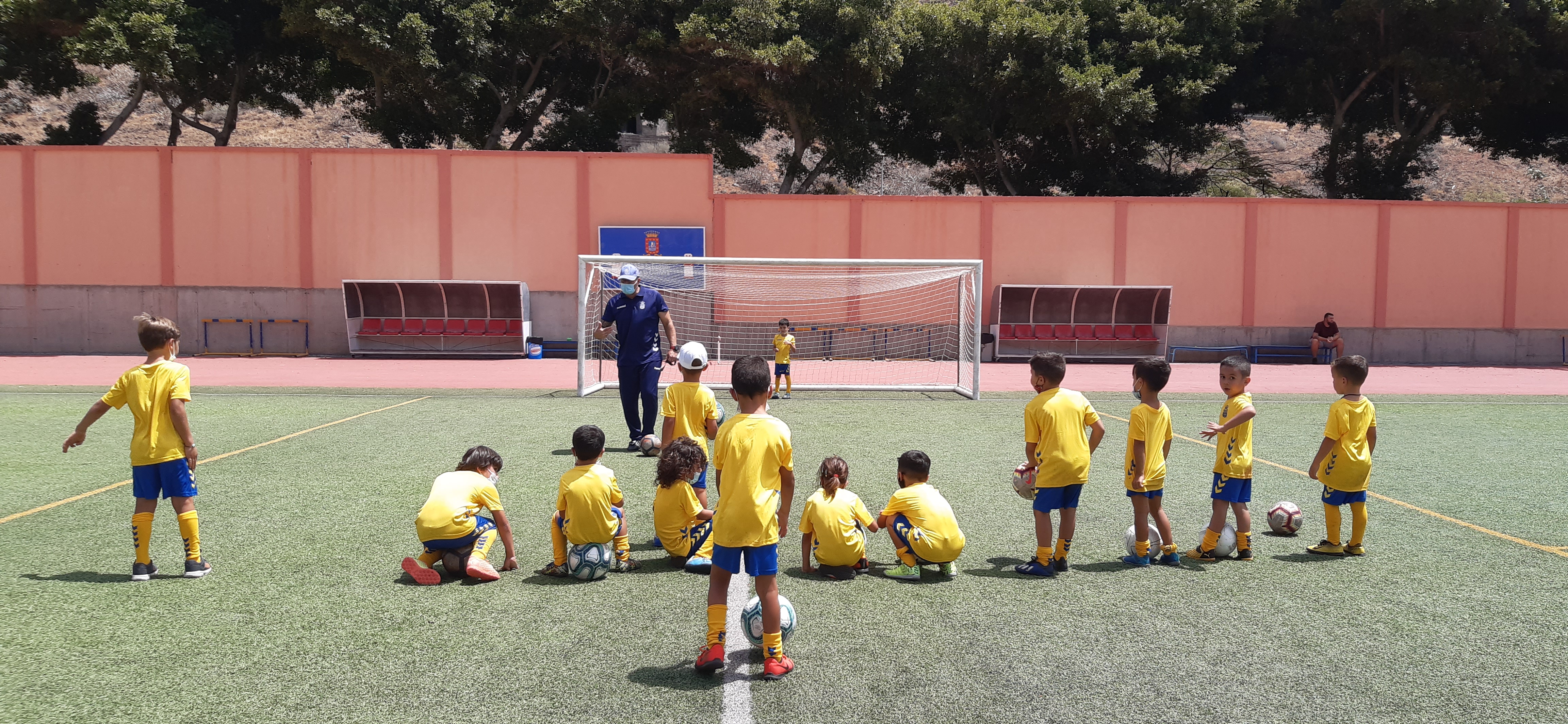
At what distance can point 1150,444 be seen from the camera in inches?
217

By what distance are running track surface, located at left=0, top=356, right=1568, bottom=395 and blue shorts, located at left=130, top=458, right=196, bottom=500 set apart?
37.3 ft

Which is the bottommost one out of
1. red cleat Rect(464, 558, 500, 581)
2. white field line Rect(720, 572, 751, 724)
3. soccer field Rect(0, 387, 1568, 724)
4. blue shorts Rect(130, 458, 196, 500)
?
white field line Rect(720, 572, 751, 724)

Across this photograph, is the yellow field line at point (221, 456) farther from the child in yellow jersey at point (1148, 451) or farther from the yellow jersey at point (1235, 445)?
the yellow jersey at point (1235, 445)

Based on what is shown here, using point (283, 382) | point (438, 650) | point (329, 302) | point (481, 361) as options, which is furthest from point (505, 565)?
point (329, 302)

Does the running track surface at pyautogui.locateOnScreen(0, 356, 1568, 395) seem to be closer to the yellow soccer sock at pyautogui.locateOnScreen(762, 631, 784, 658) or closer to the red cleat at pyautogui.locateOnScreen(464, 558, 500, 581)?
the red cleat at pyautogui.locateOnScreen(464, 558, 500, 581)

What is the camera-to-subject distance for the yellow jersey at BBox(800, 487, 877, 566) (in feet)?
17.4

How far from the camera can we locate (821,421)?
1234cm

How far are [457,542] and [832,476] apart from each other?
209 cm

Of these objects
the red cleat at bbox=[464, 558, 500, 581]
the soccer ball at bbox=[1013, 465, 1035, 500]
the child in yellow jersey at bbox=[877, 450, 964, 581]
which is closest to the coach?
the red cleat at bbox=[464, 558, 500, 581]

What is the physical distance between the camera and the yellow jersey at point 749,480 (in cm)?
389

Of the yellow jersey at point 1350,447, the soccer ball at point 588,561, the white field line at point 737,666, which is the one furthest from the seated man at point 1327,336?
the soccer ball at point 588,561

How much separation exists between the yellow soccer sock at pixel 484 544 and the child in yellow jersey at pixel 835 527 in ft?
5.84

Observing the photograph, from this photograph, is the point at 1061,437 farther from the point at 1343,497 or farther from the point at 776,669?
the point at 776,669

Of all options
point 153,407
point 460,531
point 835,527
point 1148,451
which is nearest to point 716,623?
point 835,527
